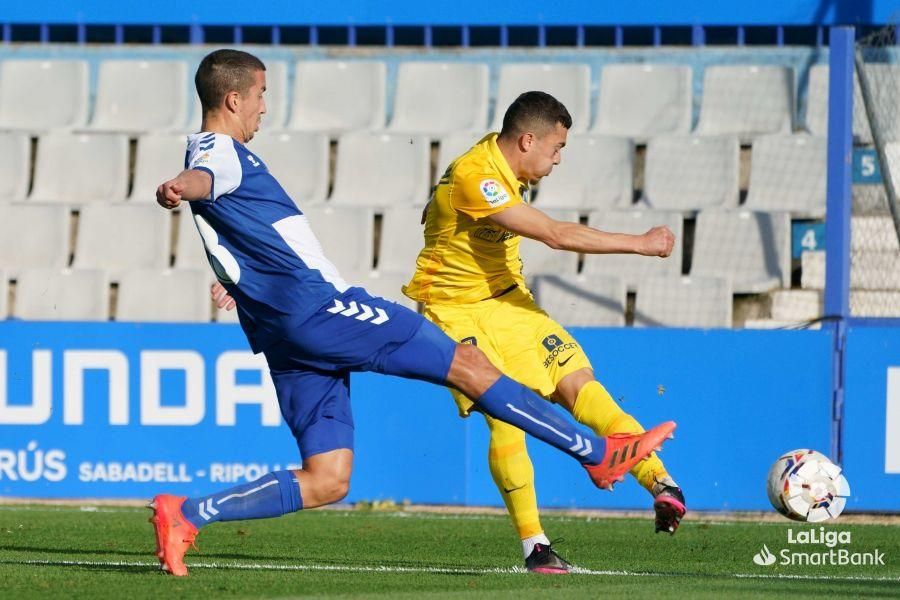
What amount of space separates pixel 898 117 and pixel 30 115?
25.0ft

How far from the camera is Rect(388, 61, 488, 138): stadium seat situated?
42.9ft

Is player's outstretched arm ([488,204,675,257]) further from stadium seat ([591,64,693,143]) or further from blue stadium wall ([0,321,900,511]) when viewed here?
stadium seat ([591,64,693,143])

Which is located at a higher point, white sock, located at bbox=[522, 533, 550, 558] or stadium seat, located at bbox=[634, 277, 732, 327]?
stadium seat, located at bbox=[634, 277, 732, 327]

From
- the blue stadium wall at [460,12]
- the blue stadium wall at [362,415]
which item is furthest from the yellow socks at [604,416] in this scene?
the blue stadium wall at [460,12]

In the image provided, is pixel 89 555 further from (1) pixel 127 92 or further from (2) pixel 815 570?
(1) pixel 127 92

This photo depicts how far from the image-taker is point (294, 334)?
5555 mm

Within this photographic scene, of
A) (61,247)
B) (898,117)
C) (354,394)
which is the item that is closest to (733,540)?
(354,394)

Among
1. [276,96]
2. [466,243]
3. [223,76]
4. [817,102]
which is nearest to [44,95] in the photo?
[276,96]

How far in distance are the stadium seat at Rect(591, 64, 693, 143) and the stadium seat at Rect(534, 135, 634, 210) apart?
470 millimetres

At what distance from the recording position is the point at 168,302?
1145 cm

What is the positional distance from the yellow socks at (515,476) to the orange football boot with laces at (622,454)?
627 mm

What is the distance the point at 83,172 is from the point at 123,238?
1077 millimetres

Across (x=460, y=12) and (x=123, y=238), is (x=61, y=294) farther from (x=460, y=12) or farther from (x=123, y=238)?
(x=460, y=12)

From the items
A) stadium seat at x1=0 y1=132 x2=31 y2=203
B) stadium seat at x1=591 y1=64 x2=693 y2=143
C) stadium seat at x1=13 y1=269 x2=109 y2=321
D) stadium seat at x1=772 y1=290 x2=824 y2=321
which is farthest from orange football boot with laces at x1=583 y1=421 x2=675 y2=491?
stadium seat at x1=0 y1=132 x2=31 y2=203
